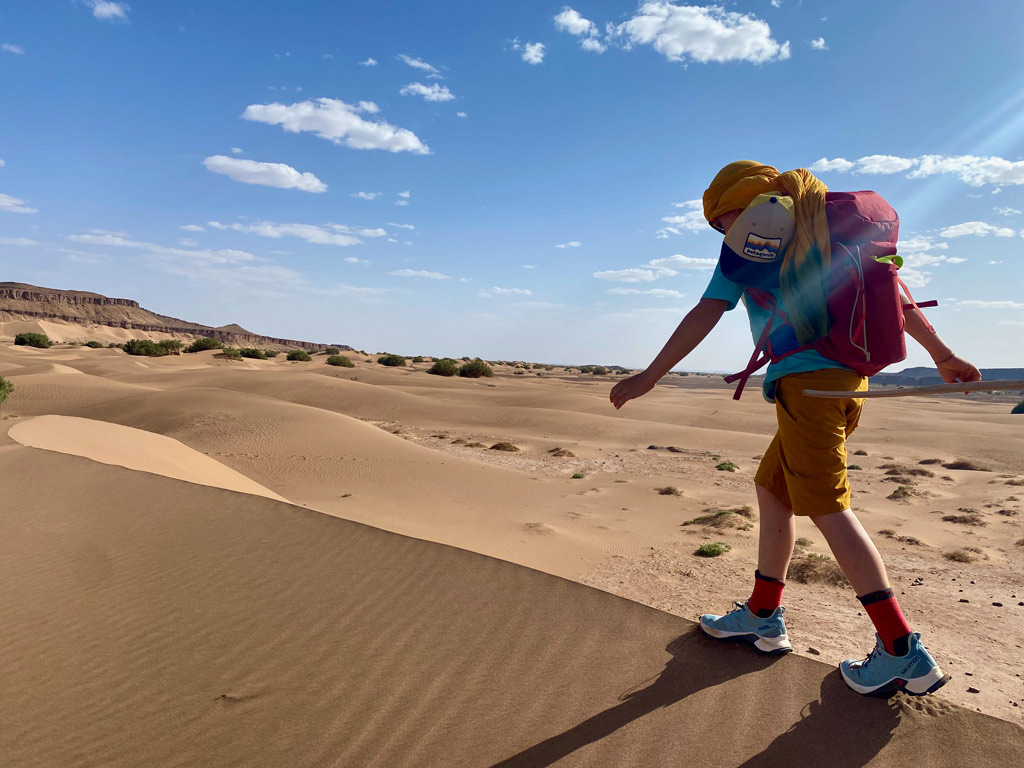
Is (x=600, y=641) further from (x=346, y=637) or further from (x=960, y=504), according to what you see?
(x=960, y=504)

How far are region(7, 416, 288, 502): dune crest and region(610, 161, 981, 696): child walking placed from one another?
473cm

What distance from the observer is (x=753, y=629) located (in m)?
2.64

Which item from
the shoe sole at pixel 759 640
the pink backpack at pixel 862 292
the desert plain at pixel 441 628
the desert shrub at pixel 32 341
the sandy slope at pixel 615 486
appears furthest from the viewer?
the desert shrub at pixel 32 341

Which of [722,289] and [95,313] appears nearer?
[722,289]

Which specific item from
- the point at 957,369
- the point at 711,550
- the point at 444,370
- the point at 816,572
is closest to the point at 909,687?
the point at 957,369

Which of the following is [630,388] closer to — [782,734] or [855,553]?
[855,553]

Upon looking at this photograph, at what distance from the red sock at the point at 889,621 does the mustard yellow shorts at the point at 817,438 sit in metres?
0.32

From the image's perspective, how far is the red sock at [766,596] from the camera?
2.61 meters

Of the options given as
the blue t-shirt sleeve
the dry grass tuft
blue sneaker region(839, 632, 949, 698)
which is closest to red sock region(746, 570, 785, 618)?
blue sneaker region(839, 632, 949, 698)

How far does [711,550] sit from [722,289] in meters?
3.35

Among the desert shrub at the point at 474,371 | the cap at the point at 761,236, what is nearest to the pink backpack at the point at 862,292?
the cap at the point at 761,236

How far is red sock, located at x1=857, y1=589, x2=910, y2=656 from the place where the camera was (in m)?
→ 2.16

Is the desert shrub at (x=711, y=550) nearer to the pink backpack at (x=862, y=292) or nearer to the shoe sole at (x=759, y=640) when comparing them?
the shoe sole at (x=759, y=640)

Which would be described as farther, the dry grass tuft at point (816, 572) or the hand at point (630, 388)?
the dry grass tuft at point (816, 572)
